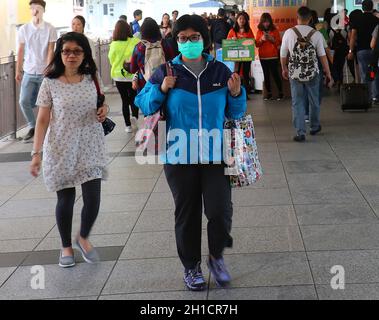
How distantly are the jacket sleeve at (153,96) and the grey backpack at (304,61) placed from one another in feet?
17.6

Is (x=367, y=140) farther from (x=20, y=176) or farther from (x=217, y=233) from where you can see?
(x=217, y=233)

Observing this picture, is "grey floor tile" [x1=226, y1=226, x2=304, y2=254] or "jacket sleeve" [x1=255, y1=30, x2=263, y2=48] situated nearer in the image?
"grey floor tile" [x1=226, y1=226, x2=304, y2=254]

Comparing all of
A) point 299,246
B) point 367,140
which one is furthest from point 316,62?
point 299,246

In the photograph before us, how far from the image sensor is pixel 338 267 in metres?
4.98

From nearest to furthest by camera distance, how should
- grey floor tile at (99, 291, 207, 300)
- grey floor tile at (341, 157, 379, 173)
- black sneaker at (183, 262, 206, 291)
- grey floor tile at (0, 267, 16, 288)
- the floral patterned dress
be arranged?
grey floor tile at (99, 291, 207, 300) < black sneaker at (183, 262, 206, 291) < grey floor tile at (0, 267, 16, 288) < the floral patterned dress < grey floor tile at (341, 157, 379, 173)

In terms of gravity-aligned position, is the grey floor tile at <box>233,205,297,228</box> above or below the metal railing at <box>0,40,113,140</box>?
below

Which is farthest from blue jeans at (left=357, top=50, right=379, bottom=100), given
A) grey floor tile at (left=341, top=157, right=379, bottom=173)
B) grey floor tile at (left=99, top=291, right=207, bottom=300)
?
grey floor tile at (left=99, top=291, right=207, bottom=300)

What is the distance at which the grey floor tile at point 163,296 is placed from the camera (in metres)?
4.62

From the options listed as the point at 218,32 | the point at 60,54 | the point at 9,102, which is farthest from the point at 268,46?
the point at 60,54

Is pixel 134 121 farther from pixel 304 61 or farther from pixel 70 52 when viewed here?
pixel 70 52

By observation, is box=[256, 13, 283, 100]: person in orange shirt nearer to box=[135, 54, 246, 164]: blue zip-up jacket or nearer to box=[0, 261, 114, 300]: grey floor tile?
box=[0, 261, 114, 300]: grey floor tile

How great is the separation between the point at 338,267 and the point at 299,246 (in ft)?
1.82

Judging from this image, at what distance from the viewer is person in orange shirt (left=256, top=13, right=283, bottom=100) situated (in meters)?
14.6

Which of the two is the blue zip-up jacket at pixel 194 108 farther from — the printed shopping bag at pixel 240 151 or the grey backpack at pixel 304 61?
the grey backpack at pixel 304 61
